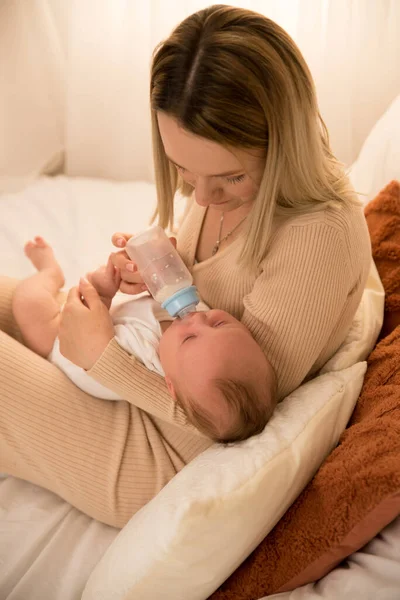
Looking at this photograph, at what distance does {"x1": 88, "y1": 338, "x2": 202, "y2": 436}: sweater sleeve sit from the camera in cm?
119

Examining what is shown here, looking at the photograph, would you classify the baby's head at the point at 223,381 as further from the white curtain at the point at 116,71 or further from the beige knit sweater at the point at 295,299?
the white curtain at the point at 116,71

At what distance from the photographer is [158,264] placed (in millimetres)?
1290

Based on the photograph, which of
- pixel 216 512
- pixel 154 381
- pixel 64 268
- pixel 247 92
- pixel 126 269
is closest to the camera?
pixel 216 512

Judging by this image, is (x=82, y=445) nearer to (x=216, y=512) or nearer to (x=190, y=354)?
(x=190, y=354)

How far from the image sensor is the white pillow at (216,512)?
904 millimetres

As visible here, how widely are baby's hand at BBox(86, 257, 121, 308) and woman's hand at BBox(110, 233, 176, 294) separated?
0.02 meters

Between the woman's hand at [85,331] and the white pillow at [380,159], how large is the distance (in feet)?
2.73

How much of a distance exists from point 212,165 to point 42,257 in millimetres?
773

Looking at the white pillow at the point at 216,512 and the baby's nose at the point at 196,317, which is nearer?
the white pillow at the point at 216,512

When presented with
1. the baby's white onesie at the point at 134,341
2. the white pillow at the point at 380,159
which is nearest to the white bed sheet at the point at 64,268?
the baby's white onesie at the point at 134,341

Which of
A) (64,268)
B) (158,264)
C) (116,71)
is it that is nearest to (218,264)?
(158,264)

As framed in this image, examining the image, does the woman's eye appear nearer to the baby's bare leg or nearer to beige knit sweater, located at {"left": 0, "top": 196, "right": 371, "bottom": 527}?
beige knit sweater, located at {"left": 0, "top": 196, "right": 371, "bottom": 527}

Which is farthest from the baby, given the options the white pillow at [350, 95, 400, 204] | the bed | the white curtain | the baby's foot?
the white curtain

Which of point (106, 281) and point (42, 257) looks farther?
point (42, 257)
